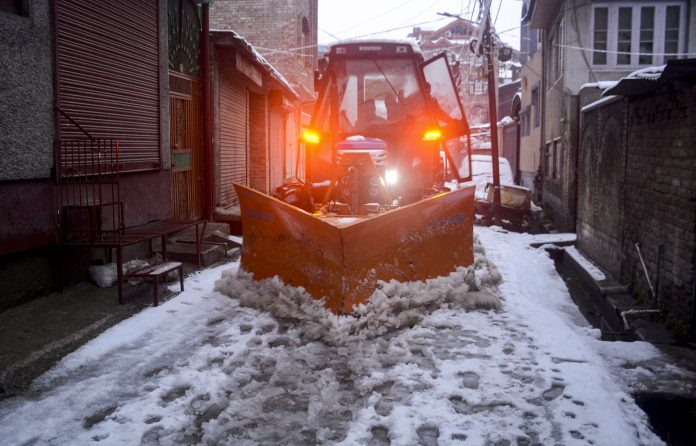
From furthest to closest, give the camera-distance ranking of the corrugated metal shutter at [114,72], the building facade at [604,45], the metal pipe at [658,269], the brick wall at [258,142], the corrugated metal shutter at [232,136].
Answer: the brick wall at [258,142] < the building facade at [604,45] < the corrugated metal shutter at [232,136] < the metal pipe at [658,269] < the corrugated metal shutter at [114,72]

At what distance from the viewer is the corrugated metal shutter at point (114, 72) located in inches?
268

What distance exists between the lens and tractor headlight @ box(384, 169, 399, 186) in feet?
28.3

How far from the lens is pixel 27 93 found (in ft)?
19.6

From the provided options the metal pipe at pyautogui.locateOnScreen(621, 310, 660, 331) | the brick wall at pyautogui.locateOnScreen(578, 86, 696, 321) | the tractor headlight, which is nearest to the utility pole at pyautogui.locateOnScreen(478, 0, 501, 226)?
the brick wall at pyautogui.locateOnScreen(578, 86, 696, 321)

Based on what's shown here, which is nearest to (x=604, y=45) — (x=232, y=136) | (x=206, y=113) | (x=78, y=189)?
(x=232, y=136)

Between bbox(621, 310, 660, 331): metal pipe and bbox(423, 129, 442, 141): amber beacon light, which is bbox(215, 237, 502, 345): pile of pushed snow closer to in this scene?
bbox(621, 310, 660, 331): metal pipe

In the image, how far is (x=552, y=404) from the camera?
4.11 meters

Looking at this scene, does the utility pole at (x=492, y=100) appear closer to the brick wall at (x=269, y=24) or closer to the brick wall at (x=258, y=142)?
the brick wall at (x=258, y=142)

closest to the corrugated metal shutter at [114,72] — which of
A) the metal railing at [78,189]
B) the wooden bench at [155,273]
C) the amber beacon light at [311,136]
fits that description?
the metal railing at [78,189]

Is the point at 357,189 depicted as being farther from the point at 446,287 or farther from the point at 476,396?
the point at 476,396

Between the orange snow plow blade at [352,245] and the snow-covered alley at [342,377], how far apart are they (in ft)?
0.65

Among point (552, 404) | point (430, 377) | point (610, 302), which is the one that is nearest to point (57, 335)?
point (430, 377)

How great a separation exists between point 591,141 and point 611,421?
849cm

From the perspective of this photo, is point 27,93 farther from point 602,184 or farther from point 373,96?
point 602,184
